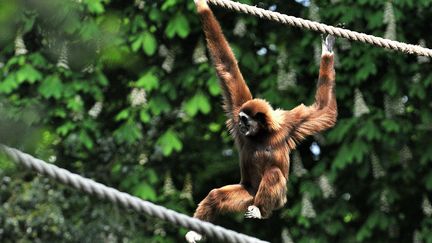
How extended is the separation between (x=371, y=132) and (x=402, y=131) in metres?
0.59

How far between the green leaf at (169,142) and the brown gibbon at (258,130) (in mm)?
3311

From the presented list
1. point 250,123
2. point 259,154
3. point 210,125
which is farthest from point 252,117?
point 210,125

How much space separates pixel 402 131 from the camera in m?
10.4

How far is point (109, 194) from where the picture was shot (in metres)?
2.83

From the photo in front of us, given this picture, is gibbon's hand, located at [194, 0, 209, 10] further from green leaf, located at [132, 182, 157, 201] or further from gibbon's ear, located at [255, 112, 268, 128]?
green leaf, located at [132, 182, 157, 201]

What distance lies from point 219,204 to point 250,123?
66cm

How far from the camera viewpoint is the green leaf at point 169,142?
10492mm

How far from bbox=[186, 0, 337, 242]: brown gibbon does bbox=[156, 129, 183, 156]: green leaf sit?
10.9ft

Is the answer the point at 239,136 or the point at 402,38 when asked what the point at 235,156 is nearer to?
the point at 402,38

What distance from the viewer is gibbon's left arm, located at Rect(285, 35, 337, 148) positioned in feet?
22.4

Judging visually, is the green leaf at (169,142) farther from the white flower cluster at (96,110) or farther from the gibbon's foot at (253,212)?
the gibbon's foot at (253,212)

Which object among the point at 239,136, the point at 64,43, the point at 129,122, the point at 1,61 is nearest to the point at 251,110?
the point at 239,136

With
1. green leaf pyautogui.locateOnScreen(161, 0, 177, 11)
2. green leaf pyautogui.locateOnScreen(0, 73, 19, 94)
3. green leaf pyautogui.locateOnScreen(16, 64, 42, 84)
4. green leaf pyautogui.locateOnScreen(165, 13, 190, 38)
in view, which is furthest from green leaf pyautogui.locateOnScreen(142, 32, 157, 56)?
green leaf pyautogui.locateOnScreen(0, 73, 19, 94)

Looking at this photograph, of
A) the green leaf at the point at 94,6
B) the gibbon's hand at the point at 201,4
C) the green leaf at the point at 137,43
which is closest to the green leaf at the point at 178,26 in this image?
the green leaf at the point at 137,43
